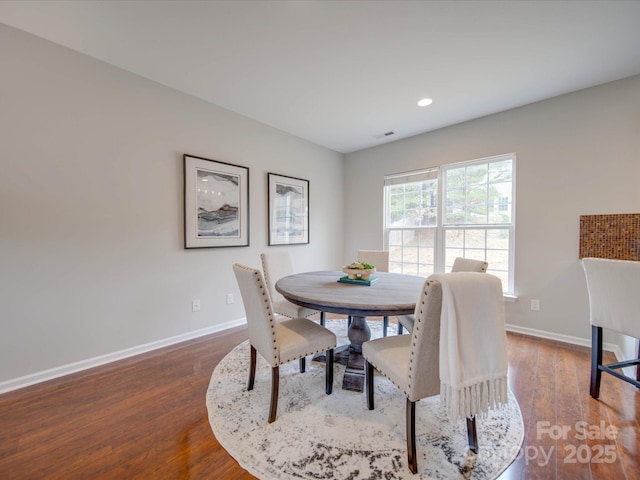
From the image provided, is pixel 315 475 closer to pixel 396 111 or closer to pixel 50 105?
pixel 50 105

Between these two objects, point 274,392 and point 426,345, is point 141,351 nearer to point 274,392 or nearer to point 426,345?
point 274,392

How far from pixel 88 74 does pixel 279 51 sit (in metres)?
1.62

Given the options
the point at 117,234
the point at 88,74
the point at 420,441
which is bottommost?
the point at 420,441

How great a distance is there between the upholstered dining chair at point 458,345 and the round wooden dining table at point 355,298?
12.9 inches

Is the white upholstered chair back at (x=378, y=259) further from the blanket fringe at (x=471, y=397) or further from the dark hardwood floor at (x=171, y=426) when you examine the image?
the blanket fringe at (x=471, y=397)

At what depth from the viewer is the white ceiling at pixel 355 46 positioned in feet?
5.69

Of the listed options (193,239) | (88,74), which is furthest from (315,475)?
(88,74)

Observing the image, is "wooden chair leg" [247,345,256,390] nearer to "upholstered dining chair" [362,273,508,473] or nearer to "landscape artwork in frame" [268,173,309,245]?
"upholstered dining chair" [362,273,508,473]

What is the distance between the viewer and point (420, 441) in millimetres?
1479

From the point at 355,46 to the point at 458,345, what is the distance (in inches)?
86.6

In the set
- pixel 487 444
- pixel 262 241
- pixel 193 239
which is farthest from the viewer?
pixel 262 241

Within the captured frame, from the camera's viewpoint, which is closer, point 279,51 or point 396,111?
point 279,51

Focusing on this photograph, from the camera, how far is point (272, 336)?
1603 mm

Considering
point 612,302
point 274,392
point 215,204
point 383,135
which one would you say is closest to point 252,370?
point 274,392
